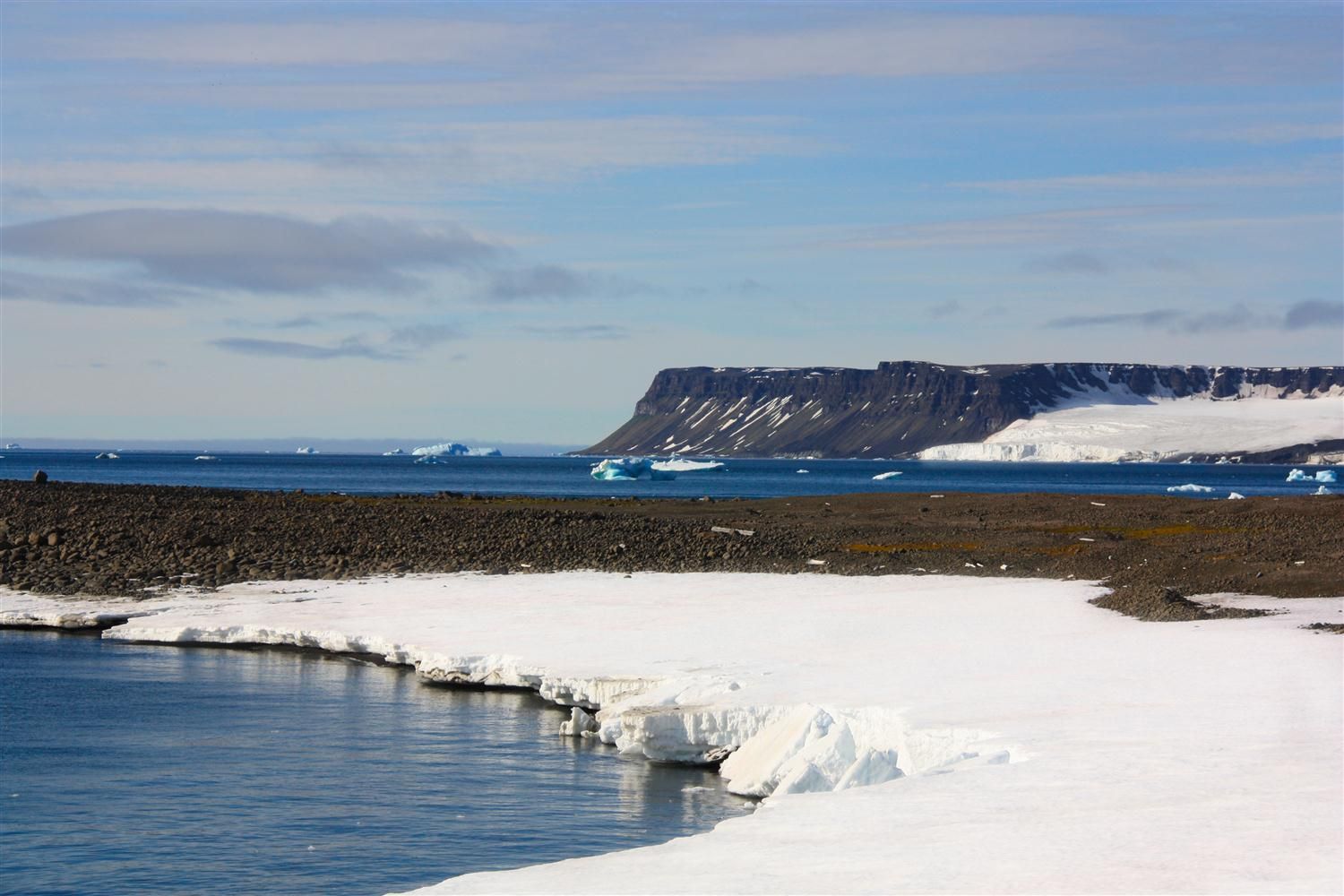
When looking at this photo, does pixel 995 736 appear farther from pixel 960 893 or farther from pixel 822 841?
pixel 960 893

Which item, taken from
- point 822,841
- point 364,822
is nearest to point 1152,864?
point 822,841

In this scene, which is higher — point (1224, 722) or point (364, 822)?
point (1224, 722)

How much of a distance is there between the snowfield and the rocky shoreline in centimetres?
198

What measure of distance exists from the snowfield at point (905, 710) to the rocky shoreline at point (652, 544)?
1.98 metres

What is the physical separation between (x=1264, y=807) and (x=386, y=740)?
10431 millimetres

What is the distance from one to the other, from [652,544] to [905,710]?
847 inches

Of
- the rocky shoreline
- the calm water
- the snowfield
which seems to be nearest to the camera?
the snowfield

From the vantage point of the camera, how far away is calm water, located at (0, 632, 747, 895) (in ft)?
41.1

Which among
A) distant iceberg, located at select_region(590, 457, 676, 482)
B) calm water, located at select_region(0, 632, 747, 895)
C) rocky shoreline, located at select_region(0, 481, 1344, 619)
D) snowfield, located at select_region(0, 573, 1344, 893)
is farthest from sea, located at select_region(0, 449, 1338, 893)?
distant iceberg, located at select_region(590, 457, 676, 482)

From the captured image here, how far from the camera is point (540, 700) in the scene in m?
20.7

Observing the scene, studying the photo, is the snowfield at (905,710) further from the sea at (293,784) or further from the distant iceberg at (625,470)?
the distant iceberg at (625,470)

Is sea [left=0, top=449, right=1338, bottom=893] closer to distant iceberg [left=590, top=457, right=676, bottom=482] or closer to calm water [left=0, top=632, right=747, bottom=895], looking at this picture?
calm water [left=0, top=632, right=747, bottom=895]

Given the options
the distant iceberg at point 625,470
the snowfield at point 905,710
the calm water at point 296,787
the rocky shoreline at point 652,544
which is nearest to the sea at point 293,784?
the calm water at point 296,787

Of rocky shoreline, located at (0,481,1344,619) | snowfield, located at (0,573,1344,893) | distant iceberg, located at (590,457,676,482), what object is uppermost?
distant iceberg, located at (590,457,676,482)
